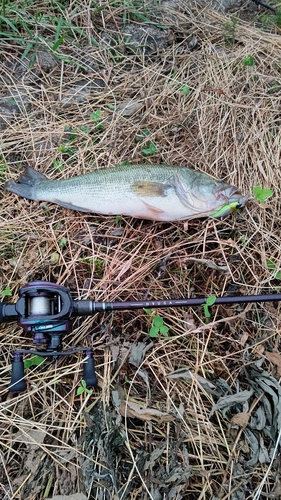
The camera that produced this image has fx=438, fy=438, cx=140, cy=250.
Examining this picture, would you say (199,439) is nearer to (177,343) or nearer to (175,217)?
(177,343)

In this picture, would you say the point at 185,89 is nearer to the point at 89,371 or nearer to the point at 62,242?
the point at 62,242

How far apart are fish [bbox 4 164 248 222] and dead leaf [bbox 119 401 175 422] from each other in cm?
123

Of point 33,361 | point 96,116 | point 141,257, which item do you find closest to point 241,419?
point 141,257

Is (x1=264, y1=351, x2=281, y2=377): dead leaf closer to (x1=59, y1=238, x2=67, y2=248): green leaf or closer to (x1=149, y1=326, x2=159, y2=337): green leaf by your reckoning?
(x1=149, y1=326, x2=159, y2=337): green leaf

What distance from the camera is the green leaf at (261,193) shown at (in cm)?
302

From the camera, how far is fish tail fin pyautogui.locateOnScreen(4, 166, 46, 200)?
3.15 metres

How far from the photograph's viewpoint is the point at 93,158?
339 centimetres

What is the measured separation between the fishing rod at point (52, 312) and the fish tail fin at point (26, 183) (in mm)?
834

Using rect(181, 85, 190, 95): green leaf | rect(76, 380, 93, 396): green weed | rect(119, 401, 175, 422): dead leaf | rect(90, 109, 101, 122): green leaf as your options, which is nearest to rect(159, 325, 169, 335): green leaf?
rect(119, 401, 175, 422): dead leaf

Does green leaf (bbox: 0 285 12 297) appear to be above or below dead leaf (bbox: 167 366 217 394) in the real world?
above

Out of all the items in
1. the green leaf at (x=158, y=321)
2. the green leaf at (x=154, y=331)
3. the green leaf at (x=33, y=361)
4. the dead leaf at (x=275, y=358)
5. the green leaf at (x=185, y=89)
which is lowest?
the dead leaf at (x=275, y=358)

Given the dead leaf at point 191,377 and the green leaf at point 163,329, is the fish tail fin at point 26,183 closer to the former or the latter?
the green leaf at point 163,329

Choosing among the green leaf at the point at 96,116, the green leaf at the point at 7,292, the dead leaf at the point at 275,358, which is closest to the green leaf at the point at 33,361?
the green leaf at the point at 7,292

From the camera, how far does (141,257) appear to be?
300cm
